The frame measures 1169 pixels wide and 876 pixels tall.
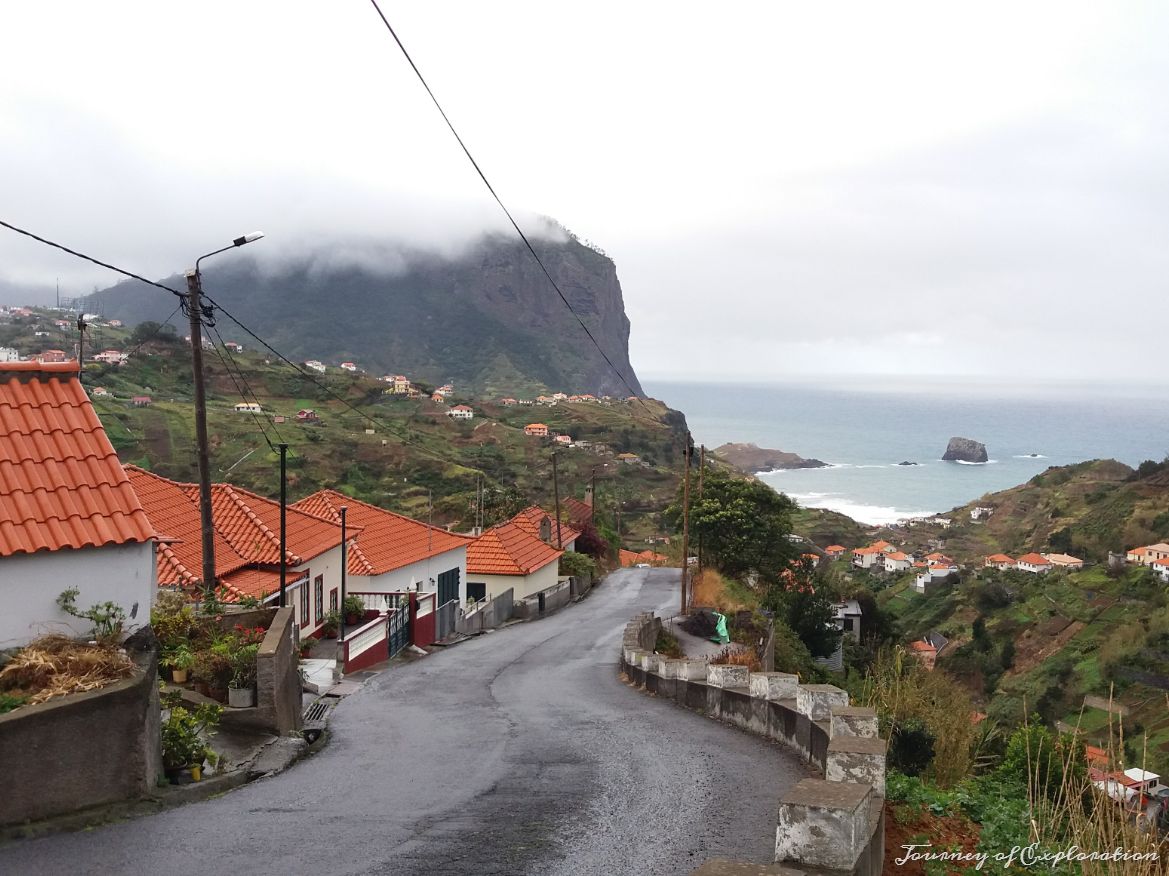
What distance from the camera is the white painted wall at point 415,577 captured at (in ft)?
92.1

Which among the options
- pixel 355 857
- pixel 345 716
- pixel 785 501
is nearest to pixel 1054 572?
pixel 785 501

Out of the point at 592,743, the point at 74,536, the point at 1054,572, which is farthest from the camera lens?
the point at 1054,572

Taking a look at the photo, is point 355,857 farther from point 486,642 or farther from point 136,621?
point 486,642

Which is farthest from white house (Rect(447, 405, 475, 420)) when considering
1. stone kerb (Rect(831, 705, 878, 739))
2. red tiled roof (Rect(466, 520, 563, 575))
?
stone kerb (Rect(831, 705, 878, 739))

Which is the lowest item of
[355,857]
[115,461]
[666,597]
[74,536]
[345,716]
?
[666,597]

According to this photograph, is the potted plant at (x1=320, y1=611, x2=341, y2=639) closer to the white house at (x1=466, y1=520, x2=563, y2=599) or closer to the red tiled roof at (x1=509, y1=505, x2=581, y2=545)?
the white house at (x1=466, y1=520, x2=563, y2=599)

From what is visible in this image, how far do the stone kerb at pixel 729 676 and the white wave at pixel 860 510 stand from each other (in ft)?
412

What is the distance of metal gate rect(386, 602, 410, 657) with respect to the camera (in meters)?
22.5

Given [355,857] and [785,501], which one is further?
[785,501]

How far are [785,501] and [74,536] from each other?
31.7m

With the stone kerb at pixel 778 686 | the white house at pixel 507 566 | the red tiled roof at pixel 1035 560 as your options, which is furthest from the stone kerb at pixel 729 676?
the red tiled roof at pixel 1035 560

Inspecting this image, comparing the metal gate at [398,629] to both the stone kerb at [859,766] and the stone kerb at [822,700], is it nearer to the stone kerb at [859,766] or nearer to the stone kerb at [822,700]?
the stone kerb at [822,700]

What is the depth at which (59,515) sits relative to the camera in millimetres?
8117

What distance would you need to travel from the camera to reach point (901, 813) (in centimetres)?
673
